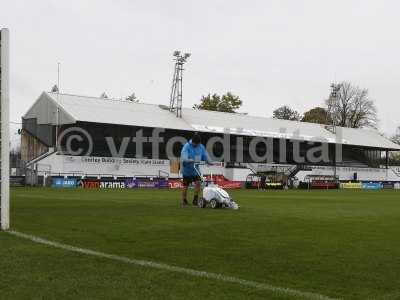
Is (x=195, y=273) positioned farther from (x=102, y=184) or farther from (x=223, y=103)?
(x=223, y=103)

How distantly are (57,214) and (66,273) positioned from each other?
25.5 feet

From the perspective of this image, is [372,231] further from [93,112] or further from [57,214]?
[93,112]

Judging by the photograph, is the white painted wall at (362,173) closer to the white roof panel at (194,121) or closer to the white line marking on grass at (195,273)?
the white roof panel at (194,121)

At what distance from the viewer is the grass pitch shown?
19.1 feet

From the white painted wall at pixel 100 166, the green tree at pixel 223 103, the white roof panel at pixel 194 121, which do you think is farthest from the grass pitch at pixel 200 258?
the green tree at pixel 223 103

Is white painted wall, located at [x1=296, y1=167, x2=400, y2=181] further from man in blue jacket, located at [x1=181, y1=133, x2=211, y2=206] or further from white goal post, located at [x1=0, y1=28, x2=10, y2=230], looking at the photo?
white goal post, located at [x1=0, y1=28, x2=10, y2=230]

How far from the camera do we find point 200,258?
7.61 metres

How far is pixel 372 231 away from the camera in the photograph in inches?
444

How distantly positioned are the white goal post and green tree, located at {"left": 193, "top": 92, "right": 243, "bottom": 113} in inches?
3509

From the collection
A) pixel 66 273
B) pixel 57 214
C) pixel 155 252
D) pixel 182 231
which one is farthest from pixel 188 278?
pixel 57 214

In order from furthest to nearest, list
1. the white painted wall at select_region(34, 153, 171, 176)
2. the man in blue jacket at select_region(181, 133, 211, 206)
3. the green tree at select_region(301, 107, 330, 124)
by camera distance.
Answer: the green tree at select_region(301, 107, 330, 124) < the white painted wall at select_region(34, 153, 171, 176) < the man in blue jacket at select_region(181, 133, 211, 206)

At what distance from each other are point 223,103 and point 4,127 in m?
90.1

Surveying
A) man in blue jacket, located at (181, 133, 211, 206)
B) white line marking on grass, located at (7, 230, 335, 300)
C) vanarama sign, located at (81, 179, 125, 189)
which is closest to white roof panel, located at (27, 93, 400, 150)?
vanarama sign, located at (81, 179, 125, 189)

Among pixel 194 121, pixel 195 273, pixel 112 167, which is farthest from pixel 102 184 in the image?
pixel 195 273
